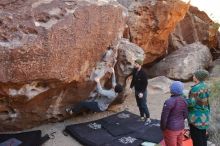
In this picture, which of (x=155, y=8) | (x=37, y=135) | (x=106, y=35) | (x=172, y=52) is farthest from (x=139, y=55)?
(x=172, y=52)

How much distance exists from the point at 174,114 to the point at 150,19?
609 centimetres

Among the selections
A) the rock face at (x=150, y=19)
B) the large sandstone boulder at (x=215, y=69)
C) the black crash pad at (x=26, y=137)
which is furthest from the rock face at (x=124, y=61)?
the large sandstone boulder at (x=215, y=69)

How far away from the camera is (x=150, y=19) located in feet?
38.1

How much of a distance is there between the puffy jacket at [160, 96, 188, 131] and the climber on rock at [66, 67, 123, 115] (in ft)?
8.41

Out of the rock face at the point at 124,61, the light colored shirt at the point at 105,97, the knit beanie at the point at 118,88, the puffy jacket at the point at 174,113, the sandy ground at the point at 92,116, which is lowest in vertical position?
the sandy ground at the point at 92,116

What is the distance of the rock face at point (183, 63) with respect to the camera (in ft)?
40.5

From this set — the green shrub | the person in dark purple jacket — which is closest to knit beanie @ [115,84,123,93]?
the green shrub

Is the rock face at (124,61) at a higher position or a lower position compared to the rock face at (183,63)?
higher

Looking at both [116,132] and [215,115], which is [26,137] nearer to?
[116,132]

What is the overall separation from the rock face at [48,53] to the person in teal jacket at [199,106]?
2.45 metres

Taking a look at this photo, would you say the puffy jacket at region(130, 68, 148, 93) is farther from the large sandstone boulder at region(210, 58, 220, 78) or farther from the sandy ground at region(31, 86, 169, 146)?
the large sandstone boulder at region(210, 58, 220, 78)

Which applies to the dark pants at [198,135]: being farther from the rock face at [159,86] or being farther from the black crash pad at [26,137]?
the rock face at [159,86]

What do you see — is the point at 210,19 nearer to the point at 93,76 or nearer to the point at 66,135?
the point at 93,76

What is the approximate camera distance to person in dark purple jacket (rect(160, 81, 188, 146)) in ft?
19.2
